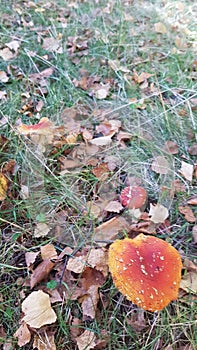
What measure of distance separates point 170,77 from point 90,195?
1.10 metres

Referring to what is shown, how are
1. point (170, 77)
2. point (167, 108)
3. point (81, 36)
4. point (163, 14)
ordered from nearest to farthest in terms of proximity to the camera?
point (167, 108) → point (170, 77) → point (81, 36) → point (163, 14)

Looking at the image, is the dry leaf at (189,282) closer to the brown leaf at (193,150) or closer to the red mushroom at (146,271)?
the red mushroom at (146,271)

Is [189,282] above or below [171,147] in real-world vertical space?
below

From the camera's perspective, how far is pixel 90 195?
1626 millimetres

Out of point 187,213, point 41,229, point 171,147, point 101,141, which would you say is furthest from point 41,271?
point 171,147

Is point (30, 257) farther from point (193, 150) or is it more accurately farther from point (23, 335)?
point (193, 150)

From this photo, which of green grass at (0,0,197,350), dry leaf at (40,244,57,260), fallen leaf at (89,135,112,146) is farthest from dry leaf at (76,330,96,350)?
fallen leaf at (89,135,112,146)

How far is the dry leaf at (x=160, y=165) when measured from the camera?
5.59 feet

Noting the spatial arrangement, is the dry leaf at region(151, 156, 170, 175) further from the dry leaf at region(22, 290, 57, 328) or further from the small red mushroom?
the dry leaf at region(22, 290, 57, 328)

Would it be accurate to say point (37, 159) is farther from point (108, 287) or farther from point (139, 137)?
point (108, 287)

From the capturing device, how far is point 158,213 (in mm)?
1526

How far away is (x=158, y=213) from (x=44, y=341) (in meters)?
0.65

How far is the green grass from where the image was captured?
4.17ft

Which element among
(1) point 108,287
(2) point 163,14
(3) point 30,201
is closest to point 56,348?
(1) point 108,287
